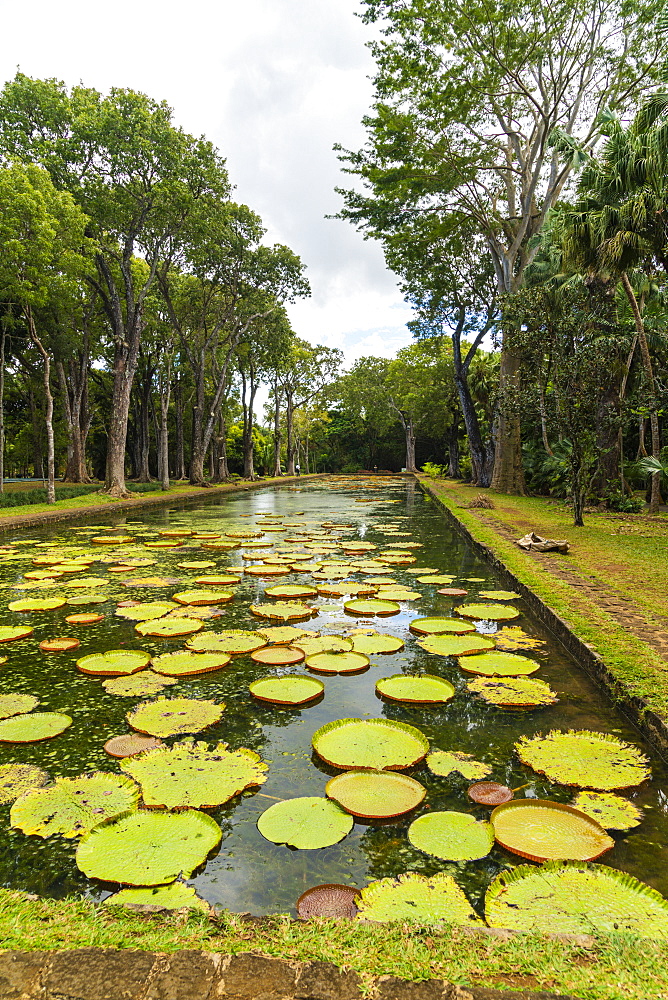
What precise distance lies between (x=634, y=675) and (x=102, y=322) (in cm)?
2419

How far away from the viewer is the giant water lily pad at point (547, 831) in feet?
5.20

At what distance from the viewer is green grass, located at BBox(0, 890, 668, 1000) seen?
1.09 metres

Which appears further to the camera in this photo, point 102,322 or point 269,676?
point 102,322

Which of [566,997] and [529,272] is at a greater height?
[529,272]

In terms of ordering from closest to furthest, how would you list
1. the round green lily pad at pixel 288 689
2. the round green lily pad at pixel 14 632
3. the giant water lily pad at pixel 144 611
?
the round green lily pad at pixel 288 689
the round green lily pad at pixel 14 632
the giant water lily pad at pixel 144 611

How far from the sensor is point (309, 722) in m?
2.58

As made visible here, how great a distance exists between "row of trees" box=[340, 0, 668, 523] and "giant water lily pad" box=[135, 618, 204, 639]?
6.36 meters

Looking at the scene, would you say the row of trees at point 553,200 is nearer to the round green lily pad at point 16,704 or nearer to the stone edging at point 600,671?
the stone edging at point 600,671

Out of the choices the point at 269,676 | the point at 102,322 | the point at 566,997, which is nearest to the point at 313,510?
the point at 269,676

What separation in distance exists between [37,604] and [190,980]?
410cm

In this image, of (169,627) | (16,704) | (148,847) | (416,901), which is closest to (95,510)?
(169,627)

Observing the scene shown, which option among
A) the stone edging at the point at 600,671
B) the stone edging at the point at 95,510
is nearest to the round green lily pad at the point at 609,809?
the stone edging at the point at 600,671

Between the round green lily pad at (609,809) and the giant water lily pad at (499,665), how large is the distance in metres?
1.11

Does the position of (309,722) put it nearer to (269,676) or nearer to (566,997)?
(269,676)
